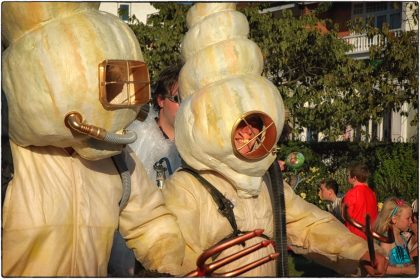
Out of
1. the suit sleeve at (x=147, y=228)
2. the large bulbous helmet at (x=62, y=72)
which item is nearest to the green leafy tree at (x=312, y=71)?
the suit sleeve at (x=147, y=228)

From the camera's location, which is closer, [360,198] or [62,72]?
[62,72]

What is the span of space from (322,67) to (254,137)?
7.14m

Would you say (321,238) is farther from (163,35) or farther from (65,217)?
(163,35)

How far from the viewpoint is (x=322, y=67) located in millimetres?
10562

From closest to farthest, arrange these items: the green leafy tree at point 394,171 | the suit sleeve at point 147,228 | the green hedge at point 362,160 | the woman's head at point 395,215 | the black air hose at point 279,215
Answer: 1. the suit sleeve at point 147,228
2. the black air hose at point 279,215
3. the woman's head at point 395,215
4. the green hedge at point 362,160
5. the green leafy tree at point 394,171

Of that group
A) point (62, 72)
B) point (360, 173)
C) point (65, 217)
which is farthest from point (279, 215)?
point (360, 173)

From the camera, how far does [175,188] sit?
12.1ft

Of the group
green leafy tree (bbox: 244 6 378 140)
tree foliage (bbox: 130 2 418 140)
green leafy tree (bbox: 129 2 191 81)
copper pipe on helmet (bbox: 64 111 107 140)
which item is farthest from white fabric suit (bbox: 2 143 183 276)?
green leafy tree (bbox: 244 6 378 140)

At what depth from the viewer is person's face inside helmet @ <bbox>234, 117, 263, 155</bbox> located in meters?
3.59

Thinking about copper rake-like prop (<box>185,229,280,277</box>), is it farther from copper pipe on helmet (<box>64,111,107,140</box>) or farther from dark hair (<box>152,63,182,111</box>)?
dark hair (<box>152,63,182,111</box>)

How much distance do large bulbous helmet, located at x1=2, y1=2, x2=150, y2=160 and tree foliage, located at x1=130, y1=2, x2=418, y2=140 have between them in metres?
6.70

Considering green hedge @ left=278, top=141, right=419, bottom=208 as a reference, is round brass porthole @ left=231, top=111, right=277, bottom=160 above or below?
above

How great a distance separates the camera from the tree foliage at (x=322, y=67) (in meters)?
10.0

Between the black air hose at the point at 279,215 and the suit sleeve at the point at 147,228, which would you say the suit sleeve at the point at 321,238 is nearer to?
the black air hose at the point at 279,215
